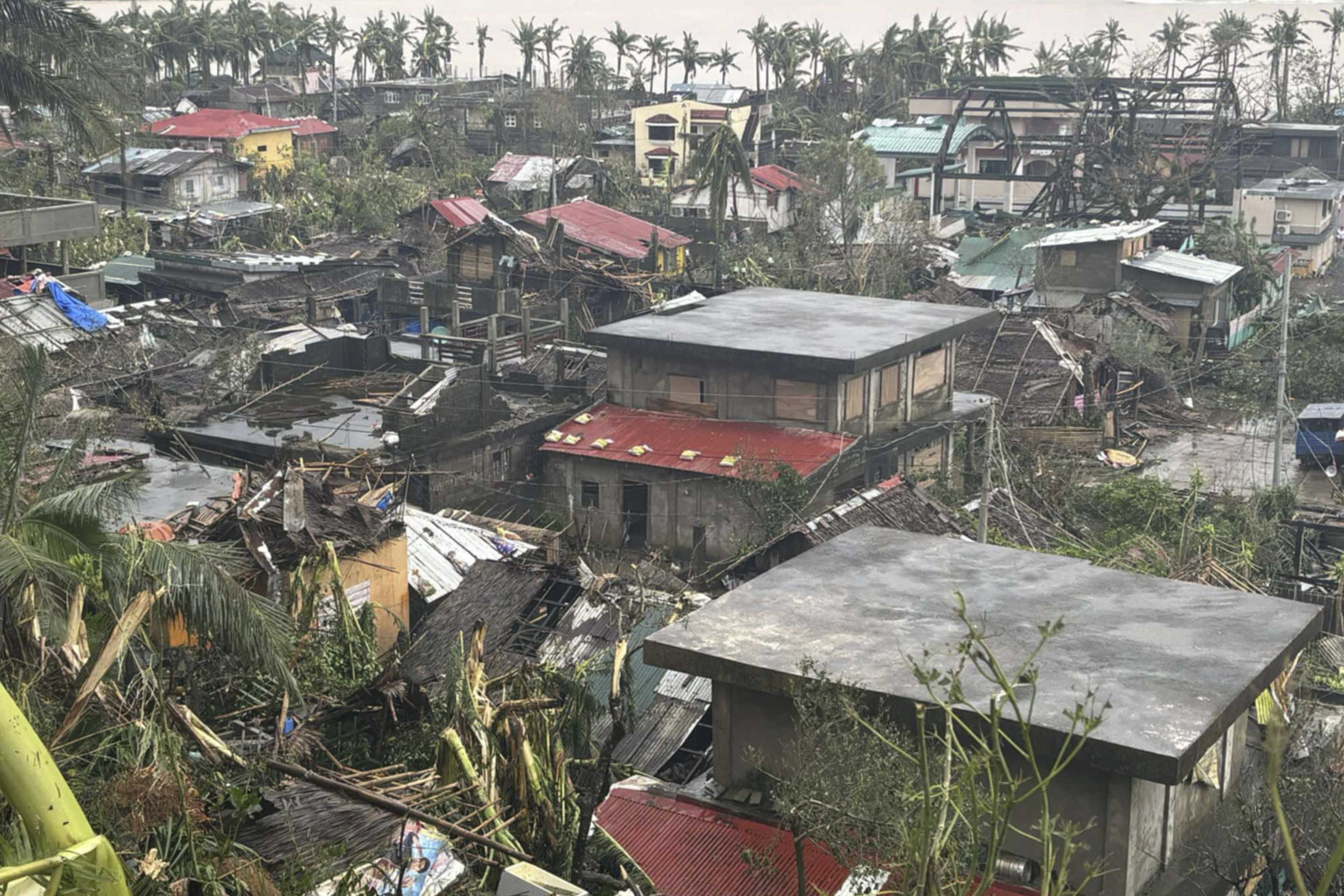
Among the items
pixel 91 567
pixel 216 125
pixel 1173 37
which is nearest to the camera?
pixel 91 567

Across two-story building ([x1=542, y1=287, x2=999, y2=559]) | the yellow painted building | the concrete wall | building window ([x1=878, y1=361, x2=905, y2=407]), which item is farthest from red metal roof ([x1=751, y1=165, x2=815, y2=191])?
the concrete wall

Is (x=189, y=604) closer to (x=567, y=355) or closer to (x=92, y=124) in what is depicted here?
(x=92, y=124)

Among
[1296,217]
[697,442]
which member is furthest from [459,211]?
[1296,217]

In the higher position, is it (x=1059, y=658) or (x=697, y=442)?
(x=1059, y=658)

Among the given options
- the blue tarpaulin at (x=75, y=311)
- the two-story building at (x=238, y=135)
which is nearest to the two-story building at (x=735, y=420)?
the blue tarpaulin at (x=75, y=311)

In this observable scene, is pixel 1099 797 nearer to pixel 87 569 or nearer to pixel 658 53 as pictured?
pixel 87 569

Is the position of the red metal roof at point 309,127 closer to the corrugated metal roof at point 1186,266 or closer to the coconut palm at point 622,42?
the coconut palm at point 622,42

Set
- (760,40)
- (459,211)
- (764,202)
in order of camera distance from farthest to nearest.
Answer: (760,40)
(764,202)
(459,211)
